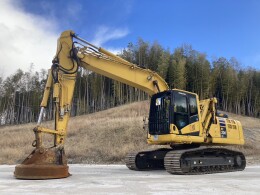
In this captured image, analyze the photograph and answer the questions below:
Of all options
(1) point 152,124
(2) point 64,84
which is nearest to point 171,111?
(1) point 152,124

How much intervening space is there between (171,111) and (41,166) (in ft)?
15.1

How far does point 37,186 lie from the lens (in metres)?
7.51

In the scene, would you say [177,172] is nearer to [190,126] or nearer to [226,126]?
[190,126]

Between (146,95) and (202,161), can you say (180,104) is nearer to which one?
(202,161)

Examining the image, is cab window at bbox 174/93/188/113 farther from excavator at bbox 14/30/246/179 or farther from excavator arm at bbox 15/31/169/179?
excavator arm at bbox 15/31/169/179

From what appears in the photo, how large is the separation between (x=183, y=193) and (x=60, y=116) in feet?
16.1

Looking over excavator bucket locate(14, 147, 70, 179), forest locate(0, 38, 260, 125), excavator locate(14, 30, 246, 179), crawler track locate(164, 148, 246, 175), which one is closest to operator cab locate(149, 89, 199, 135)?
excavator locate(14, 30, 246, 179)

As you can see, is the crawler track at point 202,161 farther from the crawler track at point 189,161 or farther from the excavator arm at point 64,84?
the excavator arm at point 64,84

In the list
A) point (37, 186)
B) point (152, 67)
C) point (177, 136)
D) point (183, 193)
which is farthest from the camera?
point (152, 67)

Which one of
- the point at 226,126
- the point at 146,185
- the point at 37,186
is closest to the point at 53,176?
the point at 37,186

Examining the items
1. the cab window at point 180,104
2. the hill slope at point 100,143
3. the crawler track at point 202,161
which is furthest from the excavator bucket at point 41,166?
the hill slope at point 100,143

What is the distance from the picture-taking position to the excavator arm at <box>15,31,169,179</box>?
350 inches

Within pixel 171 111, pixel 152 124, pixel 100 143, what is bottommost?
pixel 100 143

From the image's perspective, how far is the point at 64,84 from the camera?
10469 mm
